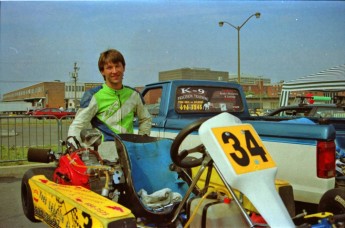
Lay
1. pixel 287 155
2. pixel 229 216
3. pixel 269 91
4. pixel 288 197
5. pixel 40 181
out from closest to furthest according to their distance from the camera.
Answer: pixel 229 216, pixel 288 197, pixel 40 181, pixel 287 155, pixel 269 91

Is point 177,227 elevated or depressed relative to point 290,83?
depressed

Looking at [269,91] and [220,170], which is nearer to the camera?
[220,170]

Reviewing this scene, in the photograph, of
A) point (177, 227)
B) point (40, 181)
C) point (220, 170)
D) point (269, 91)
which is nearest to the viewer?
point (220, 170)

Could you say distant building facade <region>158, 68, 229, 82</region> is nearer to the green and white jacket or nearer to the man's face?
the green and white jacket

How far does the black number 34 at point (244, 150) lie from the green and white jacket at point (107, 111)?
4.82 feet

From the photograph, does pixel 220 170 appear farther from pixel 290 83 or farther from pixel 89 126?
pixel 290 83

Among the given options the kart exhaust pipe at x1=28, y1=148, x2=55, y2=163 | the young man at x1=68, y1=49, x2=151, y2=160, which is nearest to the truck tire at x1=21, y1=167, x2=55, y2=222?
the kart exhaust pipe at x1=28, y1=148, x2=55, y2=163

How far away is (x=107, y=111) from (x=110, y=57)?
535mm

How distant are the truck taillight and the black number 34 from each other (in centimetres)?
130

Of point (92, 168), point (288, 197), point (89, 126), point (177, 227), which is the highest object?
point (89, 126)

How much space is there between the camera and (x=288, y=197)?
8.76 ft

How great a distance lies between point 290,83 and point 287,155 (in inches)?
359

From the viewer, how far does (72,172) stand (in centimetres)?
301

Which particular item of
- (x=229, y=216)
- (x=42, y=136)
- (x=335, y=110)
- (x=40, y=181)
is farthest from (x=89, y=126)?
(x=42, y=136)
